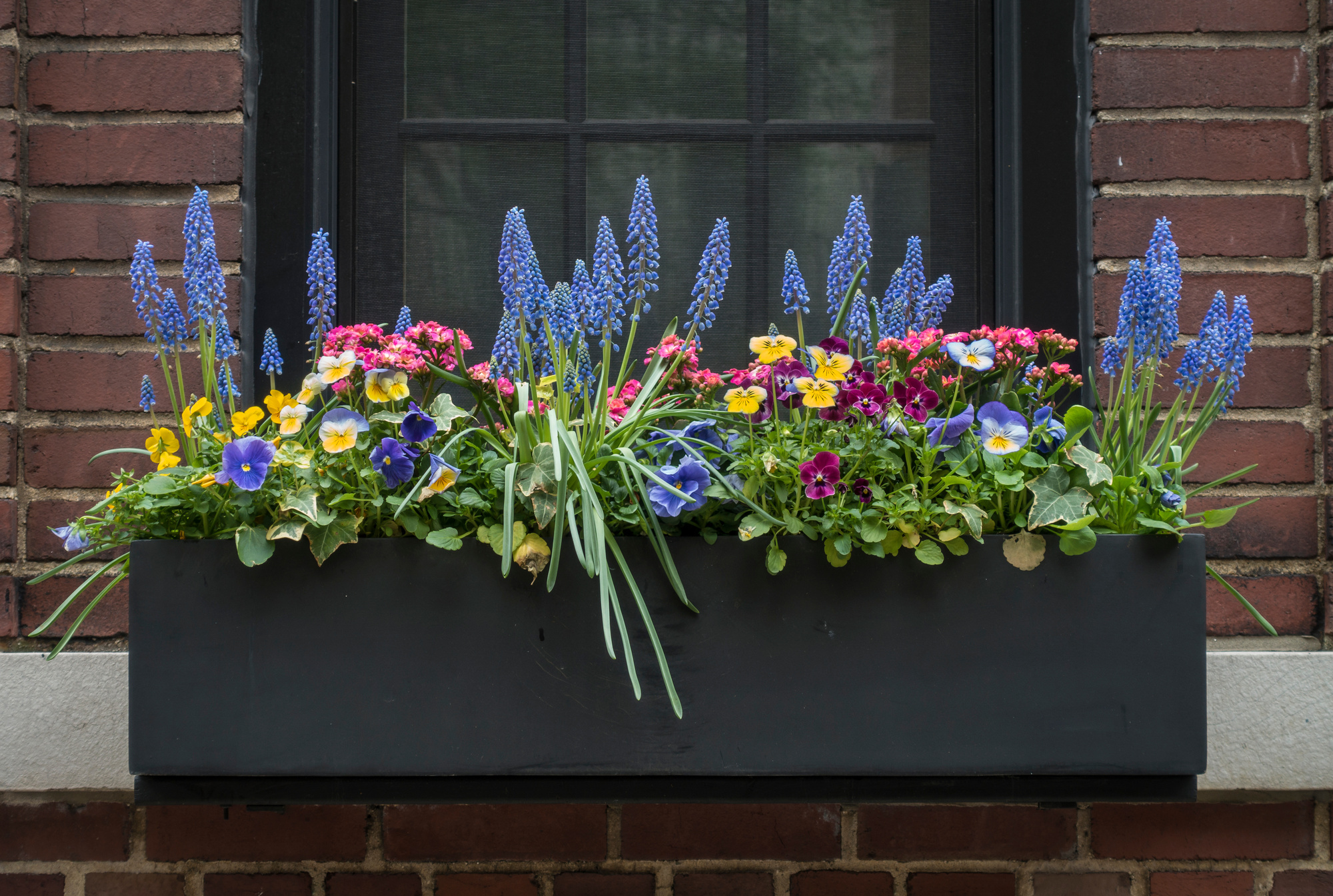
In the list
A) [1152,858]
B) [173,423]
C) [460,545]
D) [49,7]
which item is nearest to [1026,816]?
[1152,858]

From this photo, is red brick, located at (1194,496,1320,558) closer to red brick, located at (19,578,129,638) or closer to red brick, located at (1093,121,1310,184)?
red brick, located at (1093,121,1310,184)

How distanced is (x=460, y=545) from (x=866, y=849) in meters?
0.83

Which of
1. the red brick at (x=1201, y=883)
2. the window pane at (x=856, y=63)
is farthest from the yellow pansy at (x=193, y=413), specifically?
the red brick at (x=1201, y=883)

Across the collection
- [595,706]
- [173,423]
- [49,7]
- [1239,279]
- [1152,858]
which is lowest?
[1152,858]

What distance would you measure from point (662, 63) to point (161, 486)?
1032mm

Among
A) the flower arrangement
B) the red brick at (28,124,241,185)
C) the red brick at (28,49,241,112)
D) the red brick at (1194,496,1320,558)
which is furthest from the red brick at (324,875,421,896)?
the red brick at (1194,496,1320,558)

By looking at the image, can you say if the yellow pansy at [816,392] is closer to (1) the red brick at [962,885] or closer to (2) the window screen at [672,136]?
(2) the window screen at [672,136]

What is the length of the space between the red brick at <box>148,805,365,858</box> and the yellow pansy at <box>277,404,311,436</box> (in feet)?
2.22

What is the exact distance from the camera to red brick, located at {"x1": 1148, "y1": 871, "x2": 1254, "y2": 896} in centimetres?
125

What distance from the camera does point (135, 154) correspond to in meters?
1.28

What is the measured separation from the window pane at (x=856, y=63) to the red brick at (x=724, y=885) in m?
1.21

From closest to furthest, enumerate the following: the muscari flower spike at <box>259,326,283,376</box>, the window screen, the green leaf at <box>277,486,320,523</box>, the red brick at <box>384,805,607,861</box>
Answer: the green leaf at <box>277,486,320,523</box> < the muscari flower spike at <box>259,326,283,376</box> < the red brick at <box>384,805,607,861</box> < the window screen

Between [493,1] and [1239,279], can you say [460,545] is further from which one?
[1239,279]

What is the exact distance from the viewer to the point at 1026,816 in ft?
4.13
